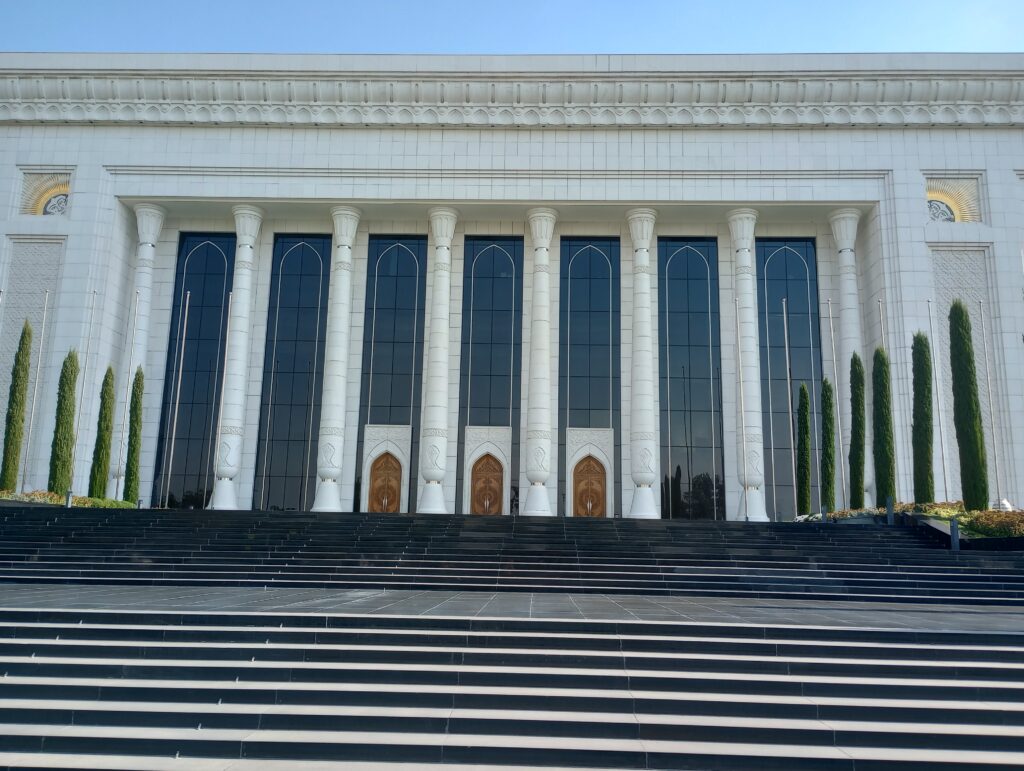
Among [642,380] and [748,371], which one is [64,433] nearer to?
[642,380]

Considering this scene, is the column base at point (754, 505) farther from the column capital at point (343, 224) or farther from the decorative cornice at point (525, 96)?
the column capital at point (343, 224)

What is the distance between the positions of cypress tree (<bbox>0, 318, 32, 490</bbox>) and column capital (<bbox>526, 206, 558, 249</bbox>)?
16.6 m

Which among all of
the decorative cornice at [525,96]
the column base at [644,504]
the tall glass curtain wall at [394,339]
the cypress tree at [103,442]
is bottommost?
the column base at [644,504]

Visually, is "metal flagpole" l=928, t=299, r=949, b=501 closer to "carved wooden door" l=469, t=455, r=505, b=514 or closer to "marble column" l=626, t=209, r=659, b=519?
"marble column" l=626, t=209, r=659, b=519

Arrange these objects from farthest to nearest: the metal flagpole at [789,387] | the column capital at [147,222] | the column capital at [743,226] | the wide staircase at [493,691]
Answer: the column capital at [147,222], the column capital at [743,226], the metal flagpole at [789,387], the wide staircase at [493,691]

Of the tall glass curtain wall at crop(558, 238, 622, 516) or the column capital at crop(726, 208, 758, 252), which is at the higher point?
the column capital at crop(726, 208, 758, 252)

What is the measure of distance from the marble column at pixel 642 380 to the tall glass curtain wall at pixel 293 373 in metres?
10.9

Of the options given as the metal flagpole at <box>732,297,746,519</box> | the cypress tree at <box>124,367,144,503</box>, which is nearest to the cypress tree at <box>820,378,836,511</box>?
the metal flagpole at <box>732,297,746,519</box>

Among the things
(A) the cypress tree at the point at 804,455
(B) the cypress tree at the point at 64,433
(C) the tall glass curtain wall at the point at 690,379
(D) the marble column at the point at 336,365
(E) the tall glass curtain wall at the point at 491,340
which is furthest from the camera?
(E) the tall glass curtain wall at the point at 491,340

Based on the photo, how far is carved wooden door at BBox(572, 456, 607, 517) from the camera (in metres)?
28.2

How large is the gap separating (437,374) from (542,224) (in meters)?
6.38

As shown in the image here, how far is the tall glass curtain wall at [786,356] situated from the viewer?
2786 centimetres

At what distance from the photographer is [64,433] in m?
25.8

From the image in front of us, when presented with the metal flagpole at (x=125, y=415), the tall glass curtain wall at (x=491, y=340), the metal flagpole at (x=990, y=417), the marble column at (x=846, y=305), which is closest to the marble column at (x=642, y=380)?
the tall glass curtain wall at (x=491, y=340)
